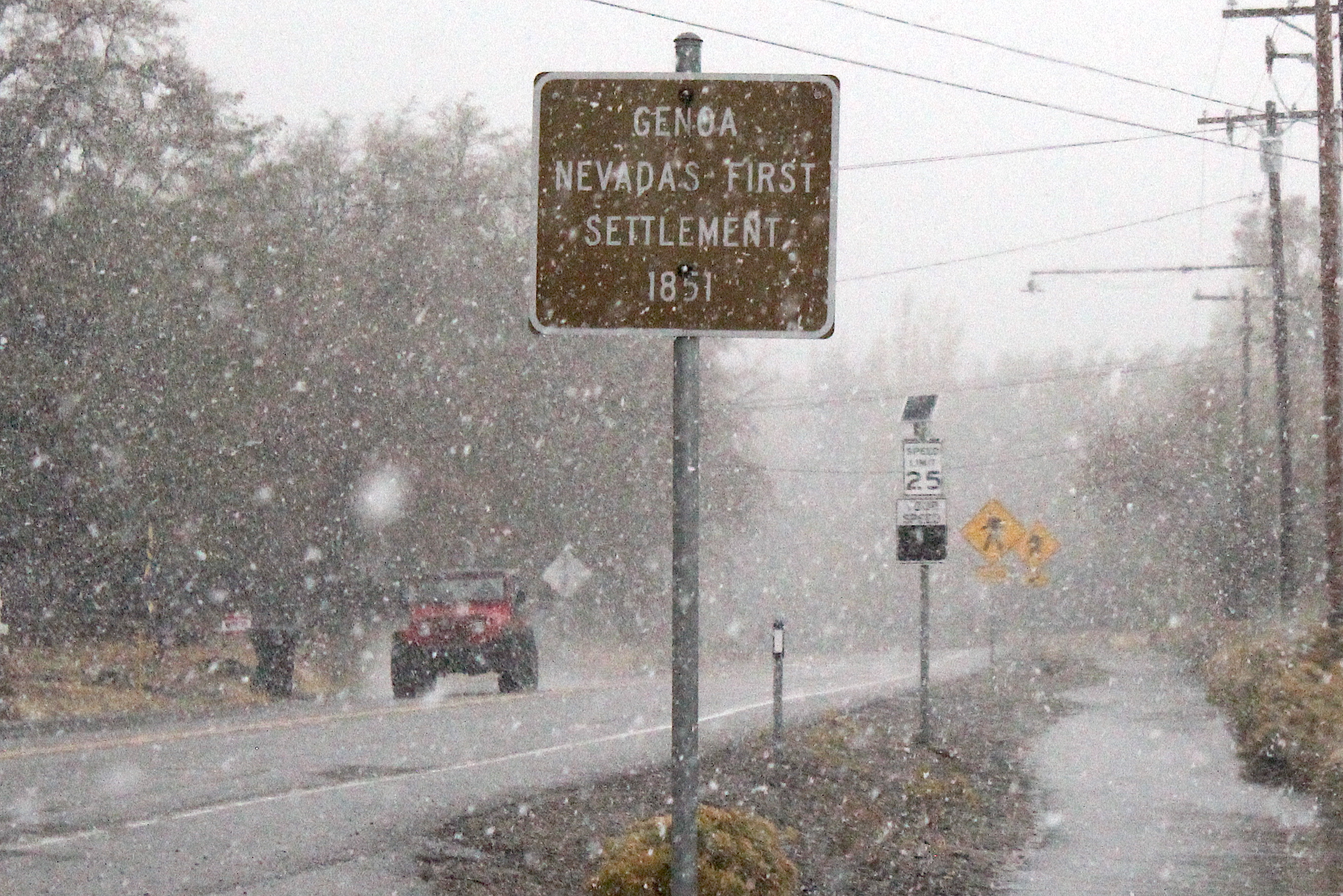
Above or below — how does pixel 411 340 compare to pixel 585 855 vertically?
above

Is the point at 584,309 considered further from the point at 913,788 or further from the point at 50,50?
the point at 50,50

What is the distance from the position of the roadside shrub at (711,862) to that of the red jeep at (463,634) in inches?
707

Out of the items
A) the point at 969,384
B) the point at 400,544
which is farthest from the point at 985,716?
the point at 969,384

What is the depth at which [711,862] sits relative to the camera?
7602mm

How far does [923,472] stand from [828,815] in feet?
16.0

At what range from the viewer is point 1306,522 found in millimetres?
36594

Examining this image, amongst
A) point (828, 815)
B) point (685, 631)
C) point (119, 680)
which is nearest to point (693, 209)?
point (685, 631)

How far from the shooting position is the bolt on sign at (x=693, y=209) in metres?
5.03

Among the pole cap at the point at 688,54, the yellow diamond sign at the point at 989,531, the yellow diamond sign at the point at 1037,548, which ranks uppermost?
the pole cap at the point at 688,54

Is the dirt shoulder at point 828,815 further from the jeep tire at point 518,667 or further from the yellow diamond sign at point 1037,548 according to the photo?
the yellow diamond sign at point 1037,548

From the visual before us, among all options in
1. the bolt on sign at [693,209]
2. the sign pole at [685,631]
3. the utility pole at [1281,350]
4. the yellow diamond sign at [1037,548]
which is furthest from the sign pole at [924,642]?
the yellow diamond sign at [1037,548]

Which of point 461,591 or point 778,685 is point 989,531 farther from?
point 778,685

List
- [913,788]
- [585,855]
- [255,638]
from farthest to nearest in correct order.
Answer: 1. [255,638]
2. [913,788]
3. [585,855]

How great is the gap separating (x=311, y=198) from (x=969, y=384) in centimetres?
8642
